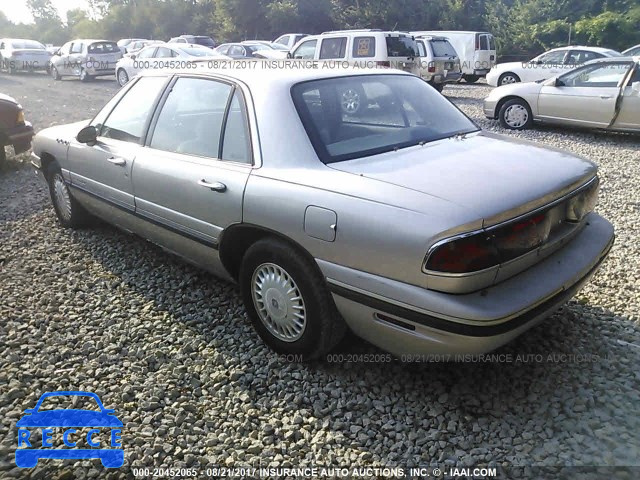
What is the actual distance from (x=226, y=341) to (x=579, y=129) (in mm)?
8794

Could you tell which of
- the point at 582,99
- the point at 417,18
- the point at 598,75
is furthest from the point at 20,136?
the point at 417,18

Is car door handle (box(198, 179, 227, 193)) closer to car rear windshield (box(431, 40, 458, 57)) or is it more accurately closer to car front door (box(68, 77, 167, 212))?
car front door (box(68, 77, 167, 212))

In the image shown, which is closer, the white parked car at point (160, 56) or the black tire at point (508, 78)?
the black tire at point (508, 78)

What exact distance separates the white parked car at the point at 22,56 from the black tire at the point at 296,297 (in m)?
26.0

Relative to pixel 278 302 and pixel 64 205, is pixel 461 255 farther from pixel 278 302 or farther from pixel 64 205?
pixel 64 205

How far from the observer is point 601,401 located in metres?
2.65

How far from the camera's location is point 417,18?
31.8 m

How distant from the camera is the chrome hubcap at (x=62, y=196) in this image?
4.99 meters

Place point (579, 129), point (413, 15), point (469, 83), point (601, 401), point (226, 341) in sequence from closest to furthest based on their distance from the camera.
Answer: point (601, 401) < point (226, 341) < point (579, 129) < point (469, 83) < point (413, 15)

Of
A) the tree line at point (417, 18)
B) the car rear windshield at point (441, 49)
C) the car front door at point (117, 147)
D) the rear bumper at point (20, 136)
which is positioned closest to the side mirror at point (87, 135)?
the car front door at point (117, 147)

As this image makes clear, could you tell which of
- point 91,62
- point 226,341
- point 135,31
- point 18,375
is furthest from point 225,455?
point 135,31

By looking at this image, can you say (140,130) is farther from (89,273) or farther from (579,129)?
(579,129)

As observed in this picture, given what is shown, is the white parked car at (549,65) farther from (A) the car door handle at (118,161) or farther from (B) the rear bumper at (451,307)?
(B) the rear bumper at (451,307)

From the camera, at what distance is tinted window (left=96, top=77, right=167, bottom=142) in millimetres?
3896
